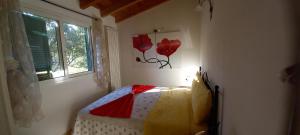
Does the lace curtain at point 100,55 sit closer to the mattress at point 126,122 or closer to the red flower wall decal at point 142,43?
the red flower wall decal at point 142,43

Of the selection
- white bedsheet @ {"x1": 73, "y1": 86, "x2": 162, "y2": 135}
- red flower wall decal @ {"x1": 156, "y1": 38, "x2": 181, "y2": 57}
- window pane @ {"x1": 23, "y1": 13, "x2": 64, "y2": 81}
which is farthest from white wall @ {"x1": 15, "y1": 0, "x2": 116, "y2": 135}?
red flower wall decal @ {"x1": 156, "y1": 38, "x2": 181, "y2": 57}

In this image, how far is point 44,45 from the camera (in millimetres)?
1989

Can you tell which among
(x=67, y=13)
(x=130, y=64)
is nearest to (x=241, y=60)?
(x=67, y=13)

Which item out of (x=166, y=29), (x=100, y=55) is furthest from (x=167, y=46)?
(x=100, y=55)

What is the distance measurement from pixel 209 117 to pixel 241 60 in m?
0.79

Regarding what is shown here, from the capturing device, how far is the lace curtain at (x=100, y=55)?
2842 mm

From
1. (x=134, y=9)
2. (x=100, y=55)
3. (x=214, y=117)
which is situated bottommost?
(x=214, y=117)

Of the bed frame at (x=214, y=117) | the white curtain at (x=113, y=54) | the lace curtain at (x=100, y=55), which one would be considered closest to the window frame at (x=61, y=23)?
the lace curtain at (x=100, y=55)

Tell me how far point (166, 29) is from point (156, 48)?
52 cm

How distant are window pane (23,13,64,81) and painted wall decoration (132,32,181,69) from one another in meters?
1.88

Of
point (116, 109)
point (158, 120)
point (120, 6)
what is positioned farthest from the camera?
point (120, 6)

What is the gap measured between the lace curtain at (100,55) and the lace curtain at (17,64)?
1.38 m

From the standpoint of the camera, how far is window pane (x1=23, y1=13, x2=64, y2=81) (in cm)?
183

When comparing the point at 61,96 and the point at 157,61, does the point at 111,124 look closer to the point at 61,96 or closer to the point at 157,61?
the point at 61,96
